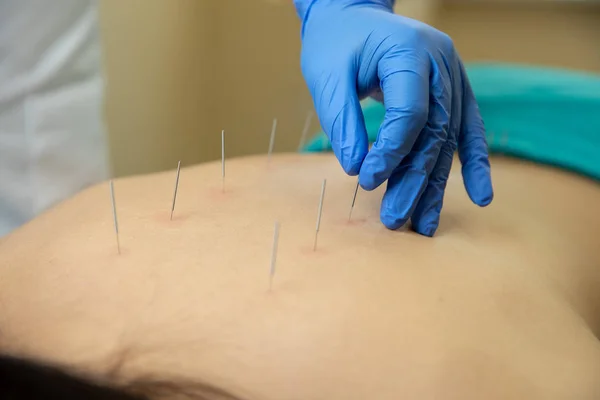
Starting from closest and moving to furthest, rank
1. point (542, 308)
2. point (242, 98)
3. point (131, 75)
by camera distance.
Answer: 1. point (542, 308)
2. point (131, 75)
3. point (242, 98)

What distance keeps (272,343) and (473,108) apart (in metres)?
0.65

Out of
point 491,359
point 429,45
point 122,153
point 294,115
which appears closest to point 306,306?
point 491,359

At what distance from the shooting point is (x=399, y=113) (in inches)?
33.7

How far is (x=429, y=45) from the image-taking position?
922 mm

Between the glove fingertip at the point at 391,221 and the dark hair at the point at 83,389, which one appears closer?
the dark hair at the point at 83,389

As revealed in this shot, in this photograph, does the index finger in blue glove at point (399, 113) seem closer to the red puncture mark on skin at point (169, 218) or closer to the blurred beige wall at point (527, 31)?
the red puncture mark on skin at point (169, 218)

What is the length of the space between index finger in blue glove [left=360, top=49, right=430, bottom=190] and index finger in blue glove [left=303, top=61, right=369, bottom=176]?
0.04m

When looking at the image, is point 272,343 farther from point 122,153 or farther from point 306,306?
point 122,153

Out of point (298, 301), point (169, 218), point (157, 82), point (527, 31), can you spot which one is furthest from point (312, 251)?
point (527, 31)

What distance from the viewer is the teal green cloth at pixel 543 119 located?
1334 millimetres

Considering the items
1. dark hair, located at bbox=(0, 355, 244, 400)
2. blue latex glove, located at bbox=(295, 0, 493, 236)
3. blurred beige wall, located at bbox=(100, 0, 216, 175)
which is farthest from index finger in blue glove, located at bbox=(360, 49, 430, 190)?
blurred beige wall, located at bbox=(100, 0, 216, 175)

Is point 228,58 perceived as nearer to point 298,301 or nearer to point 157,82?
point 157,82

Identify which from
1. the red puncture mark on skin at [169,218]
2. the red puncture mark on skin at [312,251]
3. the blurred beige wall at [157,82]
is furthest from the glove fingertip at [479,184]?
the blurred beige wall at [157,82]

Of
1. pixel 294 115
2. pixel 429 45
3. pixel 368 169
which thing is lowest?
pixel 294 115
